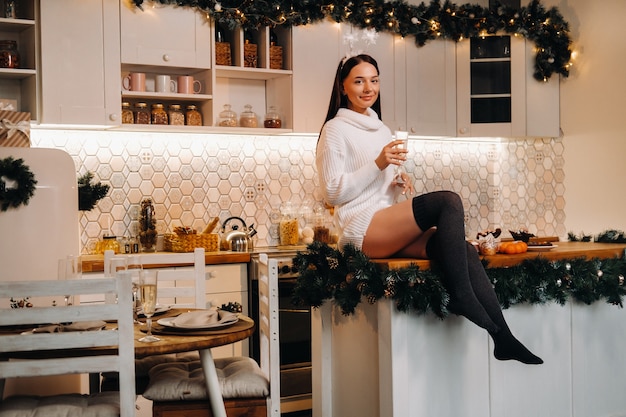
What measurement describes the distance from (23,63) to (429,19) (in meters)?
2.38

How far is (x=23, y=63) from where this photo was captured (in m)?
4.10

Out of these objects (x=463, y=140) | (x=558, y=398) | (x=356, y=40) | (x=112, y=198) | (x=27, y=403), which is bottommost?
Answer: (x=558, y=398)

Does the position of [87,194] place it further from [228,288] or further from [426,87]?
[426,87]

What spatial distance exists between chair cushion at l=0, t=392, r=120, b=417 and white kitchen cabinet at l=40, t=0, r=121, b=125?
189 cm

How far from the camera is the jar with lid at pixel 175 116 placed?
4207mm

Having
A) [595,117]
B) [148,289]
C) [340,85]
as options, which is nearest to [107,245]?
[340,85]

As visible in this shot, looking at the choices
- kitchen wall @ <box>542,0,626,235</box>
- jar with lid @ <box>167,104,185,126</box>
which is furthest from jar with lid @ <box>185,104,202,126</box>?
kitchen wall @ <box>542,0,626,235</box>

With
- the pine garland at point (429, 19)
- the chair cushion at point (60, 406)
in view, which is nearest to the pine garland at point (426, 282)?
the chair cushion at point (60, 406)

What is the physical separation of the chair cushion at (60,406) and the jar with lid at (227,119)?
2.23 m

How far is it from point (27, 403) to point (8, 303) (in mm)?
759

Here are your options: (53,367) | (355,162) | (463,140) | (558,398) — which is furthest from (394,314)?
(463,140)

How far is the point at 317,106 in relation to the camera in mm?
4480

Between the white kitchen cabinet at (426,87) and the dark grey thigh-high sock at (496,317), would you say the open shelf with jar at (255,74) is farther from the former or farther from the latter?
the dark grey thigh-high sock at (496,317)

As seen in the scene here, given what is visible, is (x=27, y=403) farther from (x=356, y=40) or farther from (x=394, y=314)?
(x=356, y=40)
